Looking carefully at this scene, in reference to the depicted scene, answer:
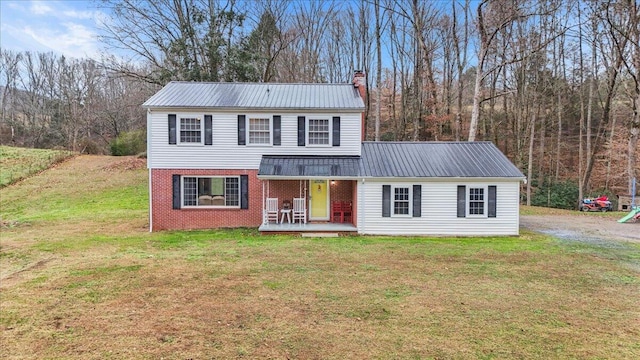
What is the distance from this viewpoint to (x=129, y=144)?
3130 cm

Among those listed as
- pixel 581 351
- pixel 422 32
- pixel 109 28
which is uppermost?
pixel 422 32

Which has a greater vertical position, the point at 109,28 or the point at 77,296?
the point at 109,28

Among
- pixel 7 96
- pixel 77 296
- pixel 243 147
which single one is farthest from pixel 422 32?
pixel 7 96

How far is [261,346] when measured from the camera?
5250 mm

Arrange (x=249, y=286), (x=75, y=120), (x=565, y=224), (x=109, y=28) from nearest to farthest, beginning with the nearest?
(x=249, y=286)
(x=565, y=224)
(x=109, y=28)
(x=75, y=120)

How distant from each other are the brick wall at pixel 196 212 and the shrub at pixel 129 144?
1896cm

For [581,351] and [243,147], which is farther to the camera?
[243,147]

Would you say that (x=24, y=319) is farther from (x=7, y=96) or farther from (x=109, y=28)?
(x=7, y=96)

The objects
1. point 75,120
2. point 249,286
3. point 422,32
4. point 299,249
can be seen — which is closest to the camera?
point 249,286

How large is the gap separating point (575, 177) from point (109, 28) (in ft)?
116

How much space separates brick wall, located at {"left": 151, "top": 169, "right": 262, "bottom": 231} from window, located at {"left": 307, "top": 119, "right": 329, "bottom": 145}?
9.08 ft

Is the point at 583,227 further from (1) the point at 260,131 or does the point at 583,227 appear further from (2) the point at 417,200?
(1) the point at 260,131

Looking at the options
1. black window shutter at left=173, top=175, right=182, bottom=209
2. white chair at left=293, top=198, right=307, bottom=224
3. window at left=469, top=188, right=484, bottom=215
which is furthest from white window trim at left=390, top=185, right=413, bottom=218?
black window shutter at left=173, top=175, right=182, bottom=209

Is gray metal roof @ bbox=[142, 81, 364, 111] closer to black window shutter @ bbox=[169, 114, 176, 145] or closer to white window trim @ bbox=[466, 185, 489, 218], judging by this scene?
black window shutter @ bbox=[169, 114, 176, 145]
